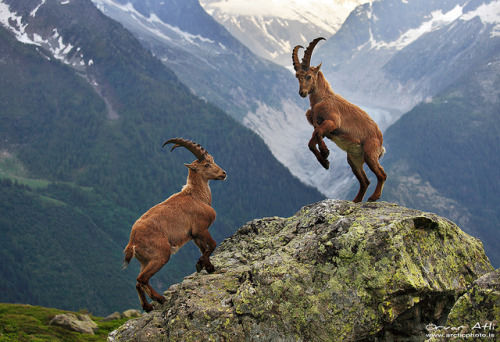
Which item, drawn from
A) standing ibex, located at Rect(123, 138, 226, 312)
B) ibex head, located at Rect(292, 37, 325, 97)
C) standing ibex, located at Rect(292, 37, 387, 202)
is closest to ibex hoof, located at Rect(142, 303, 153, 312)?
standing ibex, located at Rect(123, 138, 226, 312)

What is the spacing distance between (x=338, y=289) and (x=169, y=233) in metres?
5.38

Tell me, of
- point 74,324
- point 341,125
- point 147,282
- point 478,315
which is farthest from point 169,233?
point 74,324

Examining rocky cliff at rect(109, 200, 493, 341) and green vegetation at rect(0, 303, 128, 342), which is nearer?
rocky cliff at rect(109, 200, 493, 341)

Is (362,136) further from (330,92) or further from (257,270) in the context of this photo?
(257,270)

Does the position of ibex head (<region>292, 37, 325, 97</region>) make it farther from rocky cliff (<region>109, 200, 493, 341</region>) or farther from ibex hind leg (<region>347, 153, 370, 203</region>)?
rocky cliff (<region>109, 200, 493, 341</region>)

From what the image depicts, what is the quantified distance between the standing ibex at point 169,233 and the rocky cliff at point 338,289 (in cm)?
92

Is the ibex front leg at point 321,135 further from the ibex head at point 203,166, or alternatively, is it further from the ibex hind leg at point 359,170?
the ibex head at point 203,166

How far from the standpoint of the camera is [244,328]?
1351cm

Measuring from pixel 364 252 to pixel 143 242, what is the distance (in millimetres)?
6349

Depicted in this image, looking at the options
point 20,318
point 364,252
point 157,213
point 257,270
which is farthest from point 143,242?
point 20,318

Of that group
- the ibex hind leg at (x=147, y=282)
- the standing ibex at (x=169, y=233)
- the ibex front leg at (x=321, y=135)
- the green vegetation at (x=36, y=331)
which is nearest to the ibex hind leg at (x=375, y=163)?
the ibex front leg at (x=321, y=135)

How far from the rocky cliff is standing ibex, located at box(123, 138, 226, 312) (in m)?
0.92

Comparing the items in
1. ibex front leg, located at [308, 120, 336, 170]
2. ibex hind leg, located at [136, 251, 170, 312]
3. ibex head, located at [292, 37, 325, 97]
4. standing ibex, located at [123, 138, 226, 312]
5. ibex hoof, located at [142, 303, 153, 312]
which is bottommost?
ibex hoof, located at [142, 303, 153, 312]

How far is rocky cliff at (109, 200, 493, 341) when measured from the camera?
13391 millimetres
